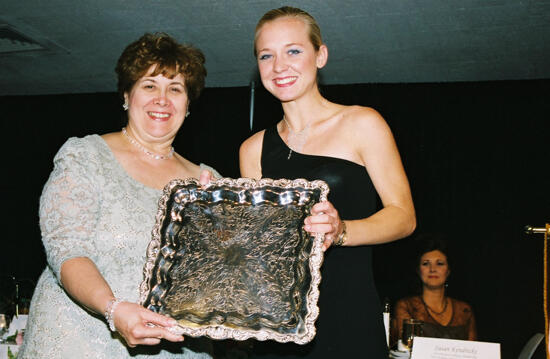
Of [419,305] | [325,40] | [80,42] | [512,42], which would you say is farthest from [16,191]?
[512,42]

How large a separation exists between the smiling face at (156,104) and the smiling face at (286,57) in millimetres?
415

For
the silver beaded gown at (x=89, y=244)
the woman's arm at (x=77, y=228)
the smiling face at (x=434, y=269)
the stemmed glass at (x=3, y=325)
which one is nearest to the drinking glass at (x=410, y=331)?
the silver beaded gown at (x=89, y=244)

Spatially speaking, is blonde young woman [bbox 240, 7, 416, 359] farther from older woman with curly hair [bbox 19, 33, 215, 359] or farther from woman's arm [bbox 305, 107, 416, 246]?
older woman with curly hair [bbox 19, 33, 215, 359]

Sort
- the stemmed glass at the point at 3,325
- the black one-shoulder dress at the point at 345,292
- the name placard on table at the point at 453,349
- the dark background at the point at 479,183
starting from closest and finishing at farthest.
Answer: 1. the black one-shoulder dress at the point at 345,292
2. the name placard on table at the point at 453,349
3. the stemmed glass at the point at 3,325
4. the dark background at the point at 479,183

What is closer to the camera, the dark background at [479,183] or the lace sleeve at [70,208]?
the lace sleeve at [70,208]

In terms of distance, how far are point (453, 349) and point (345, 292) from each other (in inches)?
34.5

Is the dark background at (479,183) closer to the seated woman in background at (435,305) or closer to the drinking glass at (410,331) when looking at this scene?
the seated woman in background at (435,305)

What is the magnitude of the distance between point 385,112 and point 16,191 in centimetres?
590

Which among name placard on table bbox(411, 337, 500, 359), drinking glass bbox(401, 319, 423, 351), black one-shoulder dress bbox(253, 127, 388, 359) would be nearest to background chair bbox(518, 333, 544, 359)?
name placard on table bbox(411, 337, 500, 359)

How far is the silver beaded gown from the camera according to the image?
5.96ft

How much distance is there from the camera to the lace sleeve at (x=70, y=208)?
5.78ft

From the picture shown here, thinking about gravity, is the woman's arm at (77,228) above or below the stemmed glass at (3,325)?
above

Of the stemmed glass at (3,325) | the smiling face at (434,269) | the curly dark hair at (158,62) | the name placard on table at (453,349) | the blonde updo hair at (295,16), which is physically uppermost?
the blonde updo hair at (295,16)

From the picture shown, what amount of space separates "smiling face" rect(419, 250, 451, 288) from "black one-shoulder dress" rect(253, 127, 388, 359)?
331 centimetres
